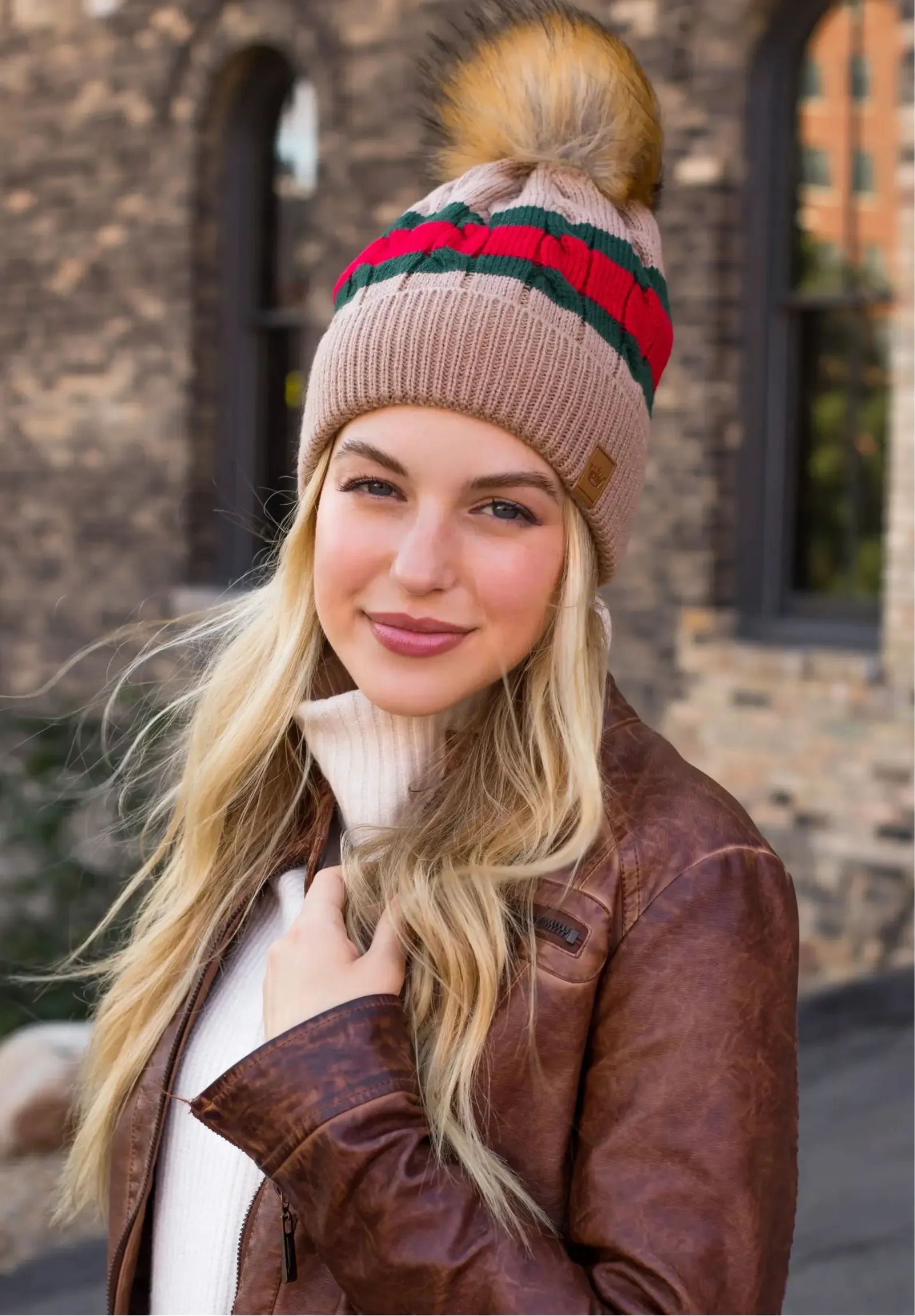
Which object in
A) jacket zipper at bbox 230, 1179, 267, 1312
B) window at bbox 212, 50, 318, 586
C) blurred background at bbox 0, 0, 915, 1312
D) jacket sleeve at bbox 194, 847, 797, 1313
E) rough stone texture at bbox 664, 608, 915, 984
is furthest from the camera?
window at bbox 212, 50, 318, 586

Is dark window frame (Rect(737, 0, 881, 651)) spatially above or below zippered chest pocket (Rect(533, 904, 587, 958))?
above

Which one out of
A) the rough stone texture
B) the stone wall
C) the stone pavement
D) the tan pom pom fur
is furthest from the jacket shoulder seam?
the stone wall

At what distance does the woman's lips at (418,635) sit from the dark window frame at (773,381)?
4.48 metres

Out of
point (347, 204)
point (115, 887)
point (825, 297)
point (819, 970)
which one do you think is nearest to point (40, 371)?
point (347, 204)

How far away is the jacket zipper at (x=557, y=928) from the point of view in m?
1.45

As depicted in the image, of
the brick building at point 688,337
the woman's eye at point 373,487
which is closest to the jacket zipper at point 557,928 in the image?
the woman's eye at point 373,487

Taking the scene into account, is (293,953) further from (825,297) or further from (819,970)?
(825,297)

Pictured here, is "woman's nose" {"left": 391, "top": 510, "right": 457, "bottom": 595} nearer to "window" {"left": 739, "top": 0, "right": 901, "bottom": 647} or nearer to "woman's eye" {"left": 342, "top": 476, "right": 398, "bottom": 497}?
"woman's eye" {"left": 342, "top": 476, "right": 398, "bottom": 497}

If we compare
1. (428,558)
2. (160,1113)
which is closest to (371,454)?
(428,558)

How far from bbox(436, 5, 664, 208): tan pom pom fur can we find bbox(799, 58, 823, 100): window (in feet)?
14.4

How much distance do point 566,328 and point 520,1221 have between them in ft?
3.16

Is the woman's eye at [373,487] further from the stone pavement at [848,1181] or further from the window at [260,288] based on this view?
the window at [260,288]

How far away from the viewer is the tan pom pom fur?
5.89 ft

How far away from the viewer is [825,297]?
5.91m
